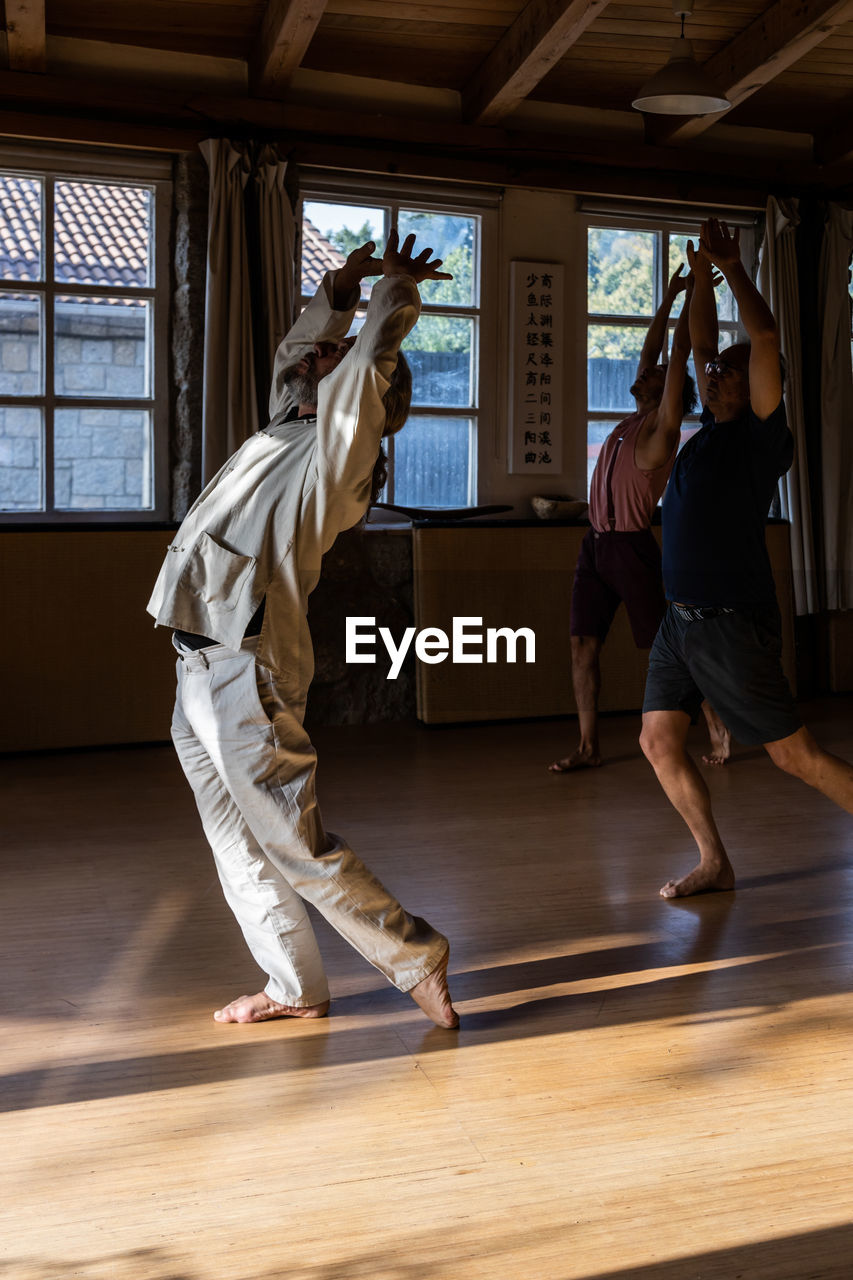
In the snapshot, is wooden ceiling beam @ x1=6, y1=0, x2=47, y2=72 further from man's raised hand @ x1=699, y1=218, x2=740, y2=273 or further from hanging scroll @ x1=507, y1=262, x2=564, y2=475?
man's raised hand @ x1=699, y1=218, x2=740, y2=273

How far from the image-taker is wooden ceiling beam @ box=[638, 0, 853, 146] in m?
5.23

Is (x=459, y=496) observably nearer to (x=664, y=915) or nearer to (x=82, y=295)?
(x=82, y=295)

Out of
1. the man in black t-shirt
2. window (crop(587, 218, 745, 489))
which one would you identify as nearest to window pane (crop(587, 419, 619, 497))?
window (crop(587, 218, 745, 489))

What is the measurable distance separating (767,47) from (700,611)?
3.83 meters

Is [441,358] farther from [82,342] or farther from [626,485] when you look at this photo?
[626,485]

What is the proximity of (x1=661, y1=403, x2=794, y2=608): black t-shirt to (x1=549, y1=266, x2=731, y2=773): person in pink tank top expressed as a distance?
1037mm

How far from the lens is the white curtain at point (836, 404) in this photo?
6.81 m

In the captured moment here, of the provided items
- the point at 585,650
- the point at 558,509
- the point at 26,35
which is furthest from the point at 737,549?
the point at 26,35

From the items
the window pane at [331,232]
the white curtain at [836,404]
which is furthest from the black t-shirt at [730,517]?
the white curtain at [836,404]

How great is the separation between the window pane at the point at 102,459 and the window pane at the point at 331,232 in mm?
1164

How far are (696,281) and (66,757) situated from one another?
3.37 m

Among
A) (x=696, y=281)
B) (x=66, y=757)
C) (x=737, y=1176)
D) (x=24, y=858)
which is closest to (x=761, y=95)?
(x=696, y=281)

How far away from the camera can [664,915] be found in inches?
128

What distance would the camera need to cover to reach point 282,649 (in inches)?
93.3
